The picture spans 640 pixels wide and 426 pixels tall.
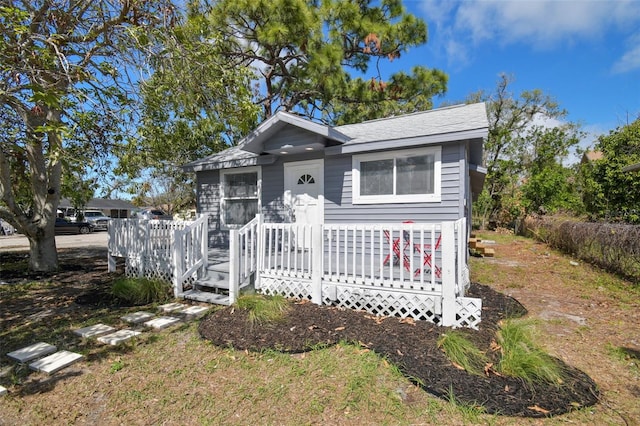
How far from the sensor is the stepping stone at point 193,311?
4.70m

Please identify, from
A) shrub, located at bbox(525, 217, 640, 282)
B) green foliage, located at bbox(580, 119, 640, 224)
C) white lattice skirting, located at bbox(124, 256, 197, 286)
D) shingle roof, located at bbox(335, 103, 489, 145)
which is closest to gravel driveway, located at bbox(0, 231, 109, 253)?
white lattice skirting, located at bbox(124, 256, 197, 286)

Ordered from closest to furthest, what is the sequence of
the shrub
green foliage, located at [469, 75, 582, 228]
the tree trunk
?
the shrub, the tree trunk, green foliage, located at [469, 75, 582, 228]

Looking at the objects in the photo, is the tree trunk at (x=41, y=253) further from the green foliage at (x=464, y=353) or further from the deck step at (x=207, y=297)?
the green foliage at (x=464, y=353)

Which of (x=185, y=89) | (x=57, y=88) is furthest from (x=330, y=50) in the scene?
(x=57, y=88)

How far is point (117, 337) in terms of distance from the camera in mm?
3844

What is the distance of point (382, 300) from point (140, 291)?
158 inches

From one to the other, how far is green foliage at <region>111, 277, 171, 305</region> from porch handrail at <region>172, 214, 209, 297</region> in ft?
0.78

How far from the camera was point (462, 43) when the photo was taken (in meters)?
12.5

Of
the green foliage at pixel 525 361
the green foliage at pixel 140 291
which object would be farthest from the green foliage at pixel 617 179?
the green foliage at pixel 140 291

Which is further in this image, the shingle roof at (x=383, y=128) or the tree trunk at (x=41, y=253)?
the tree trunk at (x=41, y=253)

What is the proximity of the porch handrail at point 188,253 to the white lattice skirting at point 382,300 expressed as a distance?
1.43 m

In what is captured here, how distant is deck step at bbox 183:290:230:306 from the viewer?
16.9ft

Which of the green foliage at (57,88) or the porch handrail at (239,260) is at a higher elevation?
the green foliage at (57,88)

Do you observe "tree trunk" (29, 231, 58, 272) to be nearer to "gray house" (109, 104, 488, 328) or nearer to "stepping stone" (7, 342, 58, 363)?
"gray house" (109, 104, 488, 328)
